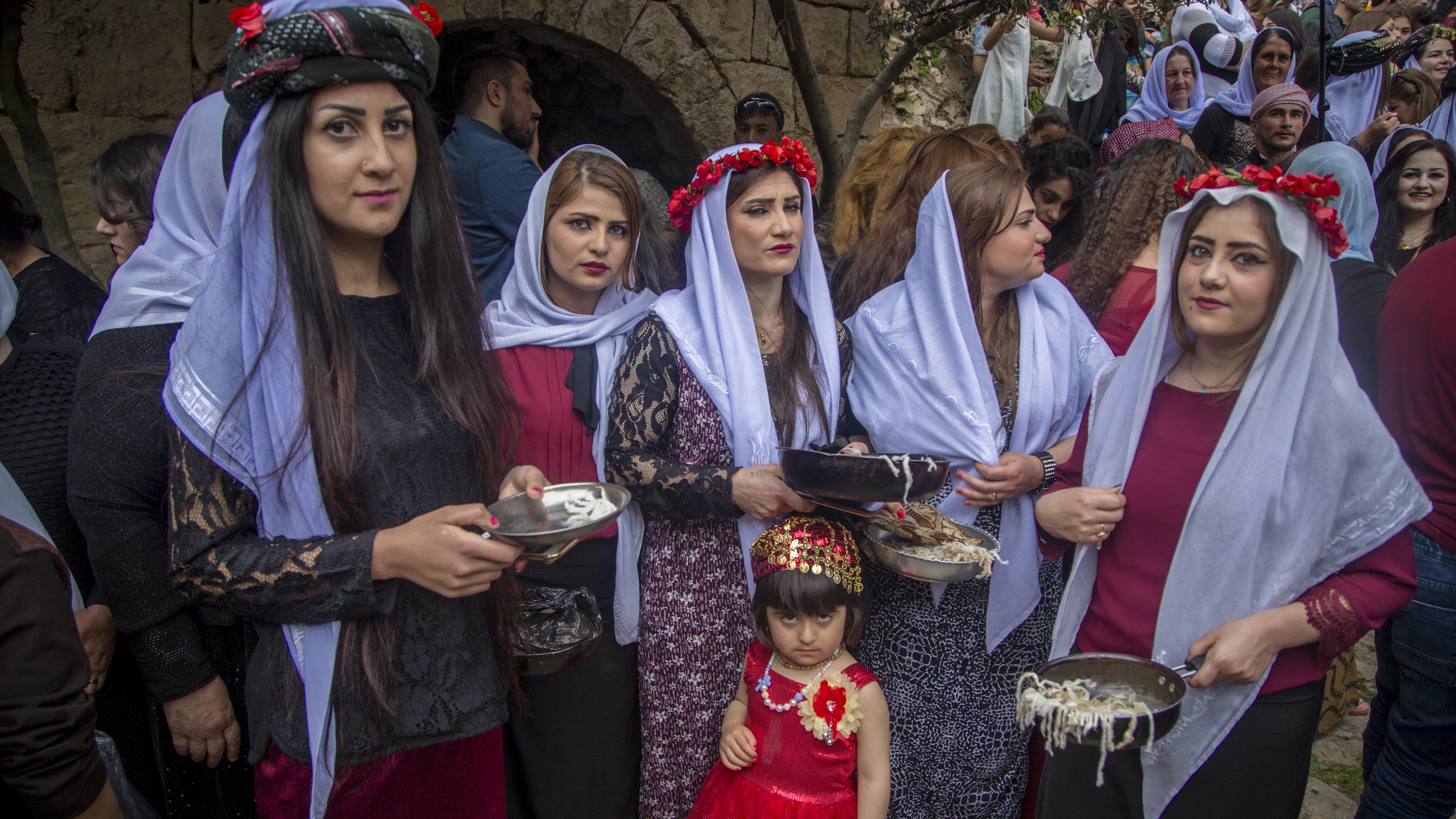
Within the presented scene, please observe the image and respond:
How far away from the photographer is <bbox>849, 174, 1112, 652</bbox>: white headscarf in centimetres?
235

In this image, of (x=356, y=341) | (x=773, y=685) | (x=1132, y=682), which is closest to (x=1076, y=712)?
(x=1132, y=682)

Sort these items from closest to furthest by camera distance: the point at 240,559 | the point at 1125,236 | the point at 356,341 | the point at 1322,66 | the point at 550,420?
the point at 240,559 < the point at 356,341 < the point at 550,420 < the point at 1125,236 < the point at 1322,66

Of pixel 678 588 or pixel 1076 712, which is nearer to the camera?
pixel 1076 712

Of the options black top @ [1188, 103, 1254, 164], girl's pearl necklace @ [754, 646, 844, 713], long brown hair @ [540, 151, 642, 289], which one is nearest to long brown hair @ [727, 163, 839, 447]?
long brown hair @ [540, 151, 642, 289]

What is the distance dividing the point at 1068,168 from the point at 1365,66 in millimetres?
4062

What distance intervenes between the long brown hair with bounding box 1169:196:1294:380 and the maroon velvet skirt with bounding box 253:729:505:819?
74.4 inches

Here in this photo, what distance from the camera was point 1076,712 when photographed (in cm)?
161

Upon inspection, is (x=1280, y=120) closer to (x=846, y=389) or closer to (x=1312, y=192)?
(x=1312, y=192)

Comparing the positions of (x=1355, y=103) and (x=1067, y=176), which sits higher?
(x=1355, y=103)

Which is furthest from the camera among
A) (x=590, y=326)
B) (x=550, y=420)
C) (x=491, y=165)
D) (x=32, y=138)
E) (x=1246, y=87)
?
(x=1246, y=87)

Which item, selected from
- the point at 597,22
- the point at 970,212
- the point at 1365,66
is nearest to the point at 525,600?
the point at 970,212

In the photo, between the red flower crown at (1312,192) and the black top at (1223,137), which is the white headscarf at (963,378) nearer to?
the red flower crown at (1312,192)

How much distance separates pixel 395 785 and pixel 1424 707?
109 inches

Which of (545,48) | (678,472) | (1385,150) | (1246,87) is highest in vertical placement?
(545,48)
